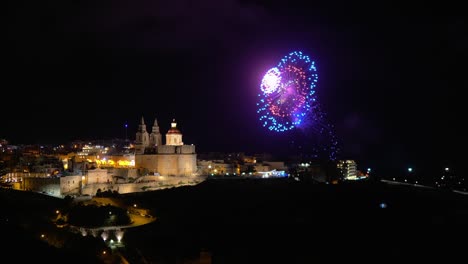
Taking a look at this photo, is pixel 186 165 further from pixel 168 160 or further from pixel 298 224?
pixel 298 224

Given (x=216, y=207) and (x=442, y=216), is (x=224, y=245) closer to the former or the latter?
(x=216, y=207)

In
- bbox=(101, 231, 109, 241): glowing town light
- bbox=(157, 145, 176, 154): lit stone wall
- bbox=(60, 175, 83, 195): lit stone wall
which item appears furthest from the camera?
bbox=(157, 145, 176, 154): lit stone wall

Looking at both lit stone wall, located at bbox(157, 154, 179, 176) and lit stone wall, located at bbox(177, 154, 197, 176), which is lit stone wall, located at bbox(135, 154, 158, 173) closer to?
lit stone wall, located at bbox(157, 154, 179, 176)

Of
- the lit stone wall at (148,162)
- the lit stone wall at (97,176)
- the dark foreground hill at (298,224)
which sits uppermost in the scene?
the lit stone wall at (148,162)

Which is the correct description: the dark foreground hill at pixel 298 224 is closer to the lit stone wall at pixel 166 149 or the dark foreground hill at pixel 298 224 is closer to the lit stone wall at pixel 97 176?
the lit stone wall at pixel 97 176

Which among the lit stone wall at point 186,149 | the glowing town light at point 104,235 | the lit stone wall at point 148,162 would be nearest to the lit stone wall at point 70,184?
the lit stone wall at point 148,162

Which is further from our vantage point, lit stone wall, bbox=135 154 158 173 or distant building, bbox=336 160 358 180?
distant building, bbox=336 160 358 180

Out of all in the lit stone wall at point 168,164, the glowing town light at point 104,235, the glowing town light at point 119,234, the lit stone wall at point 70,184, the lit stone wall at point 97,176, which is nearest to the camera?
the glowing town light at point 119,234

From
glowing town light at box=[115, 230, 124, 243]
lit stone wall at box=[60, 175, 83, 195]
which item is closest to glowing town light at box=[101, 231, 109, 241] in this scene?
glowing town light at box=[115, 230, 124, 243]
